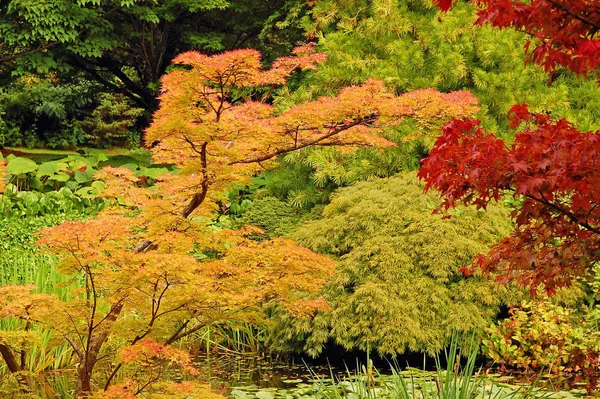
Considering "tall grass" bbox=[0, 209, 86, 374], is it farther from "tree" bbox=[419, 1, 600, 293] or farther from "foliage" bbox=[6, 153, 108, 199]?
"tree" bbox=[419, 1, 600, 293]

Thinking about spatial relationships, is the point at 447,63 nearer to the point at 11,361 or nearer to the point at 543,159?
the point at 11,361

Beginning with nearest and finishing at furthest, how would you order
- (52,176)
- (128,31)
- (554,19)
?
(554,19) < (52,176) < (128,31)

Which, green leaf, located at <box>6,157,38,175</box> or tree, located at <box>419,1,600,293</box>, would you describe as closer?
tree, located at <box>419,1,600,293</box>

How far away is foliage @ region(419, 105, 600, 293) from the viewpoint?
2.88 meters

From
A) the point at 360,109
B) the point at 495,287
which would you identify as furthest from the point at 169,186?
the point at 495,287

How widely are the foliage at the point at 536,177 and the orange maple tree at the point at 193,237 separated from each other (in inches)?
57.6

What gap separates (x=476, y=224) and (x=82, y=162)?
798cm

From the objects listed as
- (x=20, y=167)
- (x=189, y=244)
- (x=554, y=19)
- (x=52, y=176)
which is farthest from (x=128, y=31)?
(x=554, y=19)

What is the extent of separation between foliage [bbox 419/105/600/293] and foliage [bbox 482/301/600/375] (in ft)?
9.30

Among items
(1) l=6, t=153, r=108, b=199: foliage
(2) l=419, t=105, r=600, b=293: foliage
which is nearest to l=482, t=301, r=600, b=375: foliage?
(2) l=419, t=105, r=600, b=293: foliage

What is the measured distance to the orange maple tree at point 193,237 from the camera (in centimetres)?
400

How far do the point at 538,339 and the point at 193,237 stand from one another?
3.18 metres

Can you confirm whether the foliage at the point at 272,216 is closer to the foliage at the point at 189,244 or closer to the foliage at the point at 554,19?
the foliage at the point at 189,244

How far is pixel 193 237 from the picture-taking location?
464cm
